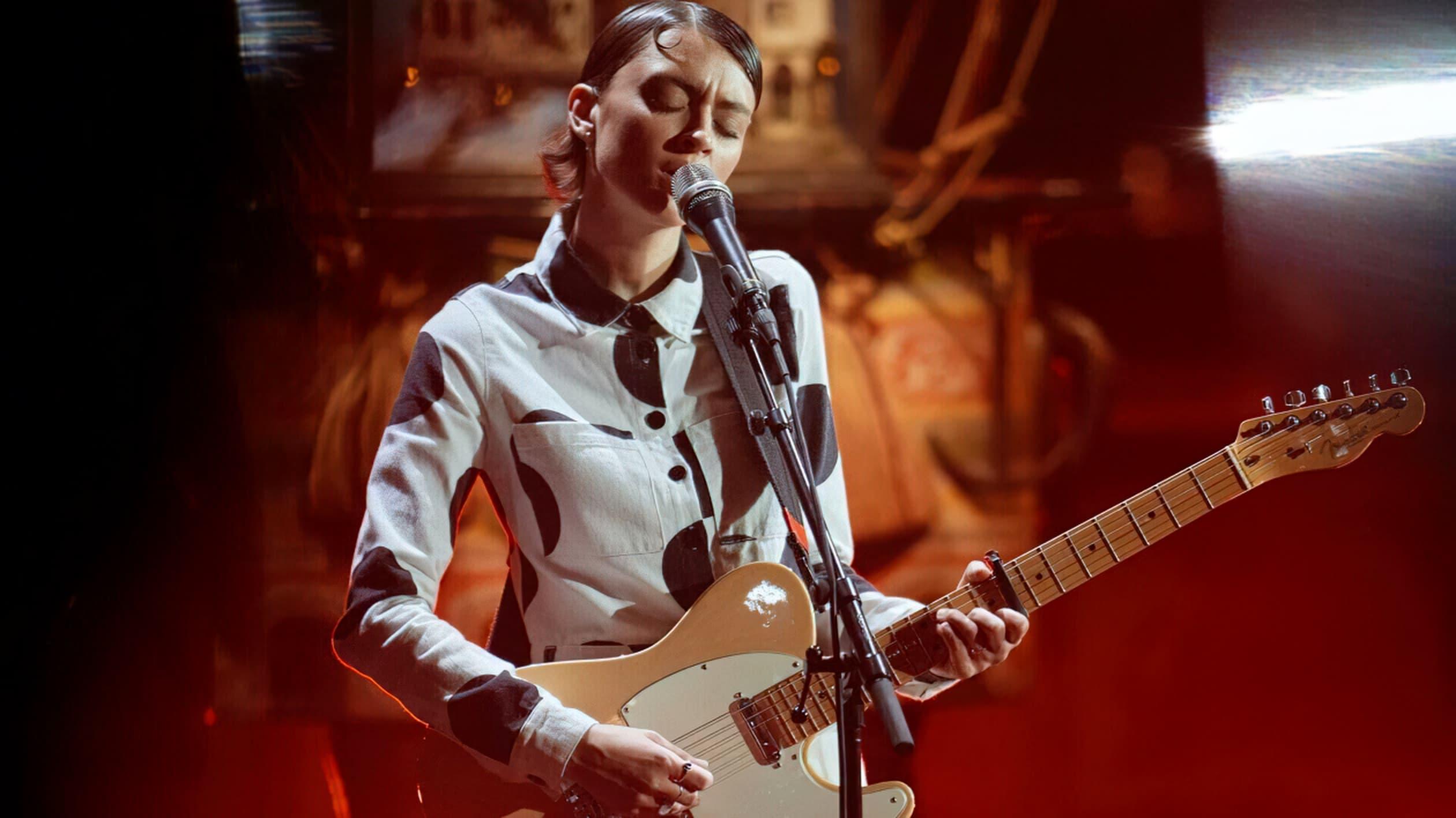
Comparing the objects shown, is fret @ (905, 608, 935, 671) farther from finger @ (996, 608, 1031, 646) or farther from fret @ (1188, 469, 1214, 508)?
fret @ (1188, 469, 1214, 508)

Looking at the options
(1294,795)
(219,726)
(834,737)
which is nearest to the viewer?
(834,737)

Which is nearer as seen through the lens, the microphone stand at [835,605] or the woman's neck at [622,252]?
the microphone stand at [835,605]

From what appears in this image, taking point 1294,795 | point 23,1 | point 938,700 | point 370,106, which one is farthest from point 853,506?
point 23,1

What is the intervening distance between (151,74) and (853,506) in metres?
1.71

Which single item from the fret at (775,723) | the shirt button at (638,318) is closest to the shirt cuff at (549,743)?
the fret at (775,723)

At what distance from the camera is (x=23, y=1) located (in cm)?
188

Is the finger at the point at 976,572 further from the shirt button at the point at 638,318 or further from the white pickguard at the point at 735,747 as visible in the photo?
the shirt button at the point at 638,318

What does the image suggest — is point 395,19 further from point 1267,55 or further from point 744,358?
point 1267,55

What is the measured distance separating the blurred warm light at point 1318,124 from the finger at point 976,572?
4.33 ft

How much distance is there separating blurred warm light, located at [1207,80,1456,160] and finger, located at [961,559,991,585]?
1.32m

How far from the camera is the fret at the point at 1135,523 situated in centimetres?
159

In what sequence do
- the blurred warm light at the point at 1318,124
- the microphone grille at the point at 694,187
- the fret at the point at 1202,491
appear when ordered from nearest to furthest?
the microphone grille at the point at 694,187
the fret at the point at 1202,491
the blurred warm light at the point at 1318,124

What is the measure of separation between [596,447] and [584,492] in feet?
0.24

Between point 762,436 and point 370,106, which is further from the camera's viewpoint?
point 370,106
